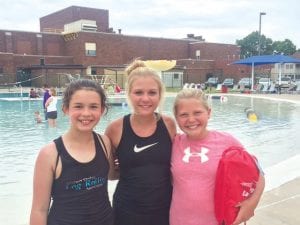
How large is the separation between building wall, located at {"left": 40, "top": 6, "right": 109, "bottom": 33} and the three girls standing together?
184 ft

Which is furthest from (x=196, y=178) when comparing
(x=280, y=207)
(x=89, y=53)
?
(x=89, y=53)

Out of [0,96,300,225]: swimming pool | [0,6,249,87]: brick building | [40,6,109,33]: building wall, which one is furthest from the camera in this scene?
[40,6,109,33]: building wall

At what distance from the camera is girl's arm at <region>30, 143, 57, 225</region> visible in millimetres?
2008

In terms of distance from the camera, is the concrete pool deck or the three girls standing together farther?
the concrete pool deck

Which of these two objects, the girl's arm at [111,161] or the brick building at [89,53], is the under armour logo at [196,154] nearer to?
the girl's arm at [111,161]

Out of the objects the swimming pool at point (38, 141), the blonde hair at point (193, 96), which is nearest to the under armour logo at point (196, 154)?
the blonde hair at point (193, 96)

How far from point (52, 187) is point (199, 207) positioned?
0.92 metres

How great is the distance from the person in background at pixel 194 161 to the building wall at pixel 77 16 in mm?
56196

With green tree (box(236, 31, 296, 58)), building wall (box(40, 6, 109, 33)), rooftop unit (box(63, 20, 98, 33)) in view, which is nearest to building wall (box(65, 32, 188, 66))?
rooftop unit (box(63, 20, 98, 33))

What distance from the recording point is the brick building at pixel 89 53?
135 feet

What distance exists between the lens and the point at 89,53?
4559 centimetres

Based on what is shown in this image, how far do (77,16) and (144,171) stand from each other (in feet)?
191

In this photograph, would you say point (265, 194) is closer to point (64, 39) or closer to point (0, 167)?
point (0, 167)

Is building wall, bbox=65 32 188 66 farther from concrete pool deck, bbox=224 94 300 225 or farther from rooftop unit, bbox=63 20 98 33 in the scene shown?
concrete pool deck, bbox=224 94 300 225
